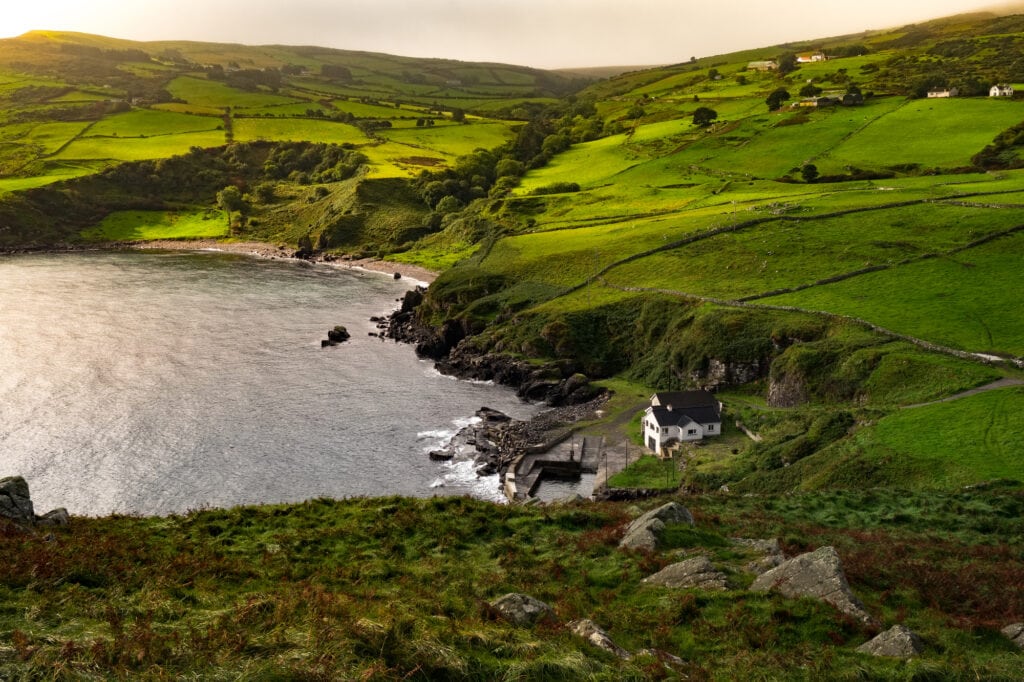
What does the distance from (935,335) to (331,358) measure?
72546 mm

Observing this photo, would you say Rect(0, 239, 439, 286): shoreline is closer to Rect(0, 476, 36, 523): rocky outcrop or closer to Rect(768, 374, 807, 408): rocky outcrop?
Rect(768, 374, 807, 408): rocky outcrop

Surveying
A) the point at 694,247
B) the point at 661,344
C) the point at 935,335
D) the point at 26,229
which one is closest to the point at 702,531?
the point at 935,335

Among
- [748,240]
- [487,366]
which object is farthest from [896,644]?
[748,240]

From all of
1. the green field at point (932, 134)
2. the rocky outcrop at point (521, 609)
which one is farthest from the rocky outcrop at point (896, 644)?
the green field at point (932, 134)

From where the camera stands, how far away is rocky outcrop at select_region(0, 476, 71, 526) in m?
28.2

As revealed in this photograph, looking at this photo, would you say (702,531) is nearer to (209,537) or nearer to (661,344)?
(209,537)

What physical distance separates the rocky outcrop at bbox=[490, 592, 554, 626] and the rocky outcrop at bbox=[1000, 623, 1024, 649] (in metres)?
13.2

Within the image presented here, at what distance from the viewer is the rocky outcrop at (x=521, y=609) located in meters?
20.4

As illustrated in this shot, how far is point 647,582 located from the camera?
25.6 m

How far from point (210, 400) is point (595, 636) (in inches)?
2957

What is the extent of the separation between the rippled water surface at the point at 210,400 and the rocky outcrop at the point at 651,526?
31618 mm

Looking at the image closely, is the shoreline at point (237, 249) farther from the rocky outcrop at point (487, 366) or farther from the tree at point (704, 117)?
the tree at point (704, 117)

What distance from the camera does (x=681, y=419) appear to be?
6469 cm

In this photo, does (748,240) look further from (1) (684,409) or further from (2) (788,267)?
(1) (684,409)
